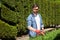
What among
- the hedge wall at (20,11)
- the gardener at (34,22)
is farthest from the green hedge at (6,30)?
the gardener at (34,22)

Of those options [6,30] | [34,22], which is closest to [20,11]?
[6,30]

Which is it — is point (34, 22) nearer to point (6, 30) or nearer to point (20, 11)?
point (6, 30)

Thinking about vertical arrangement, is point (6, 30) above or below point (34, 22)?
below

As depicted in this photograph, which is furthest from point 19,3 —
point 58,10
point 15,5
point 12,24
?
point 58,10

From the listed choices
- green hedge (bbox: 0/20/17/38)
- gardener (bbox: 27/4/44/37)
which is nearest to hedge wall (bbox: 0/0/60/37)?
green hedge (bbox: 0/20/17/38)

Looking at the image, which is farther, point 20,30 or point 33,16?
point 20,30

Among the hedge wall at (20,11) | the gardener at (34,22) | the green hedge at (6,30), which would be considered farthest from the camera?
the hedge wall at (20,11)

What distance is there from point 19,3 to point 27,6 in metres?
0.54

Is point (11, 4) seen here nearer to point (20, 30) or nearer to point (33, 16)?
point (20, 30)

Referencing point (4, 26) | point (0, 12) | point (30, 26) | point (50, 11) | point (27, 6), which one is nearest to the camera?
point (30, 26)

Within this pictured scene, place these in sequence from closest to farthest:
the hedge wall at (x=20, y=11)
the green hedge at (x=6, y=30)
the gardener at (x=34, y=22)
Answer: the gardener at (x=34, y=22), the green hedge at (x=6, y=30), the hedge wall at (x=20, y=11)

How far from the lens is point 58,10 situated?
683 inches

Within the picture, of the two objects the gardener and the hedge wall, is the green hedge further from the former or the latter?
the gardener

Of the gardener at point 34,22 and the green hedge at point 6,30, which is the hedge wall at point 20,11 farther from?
the gardener at point 34,22
